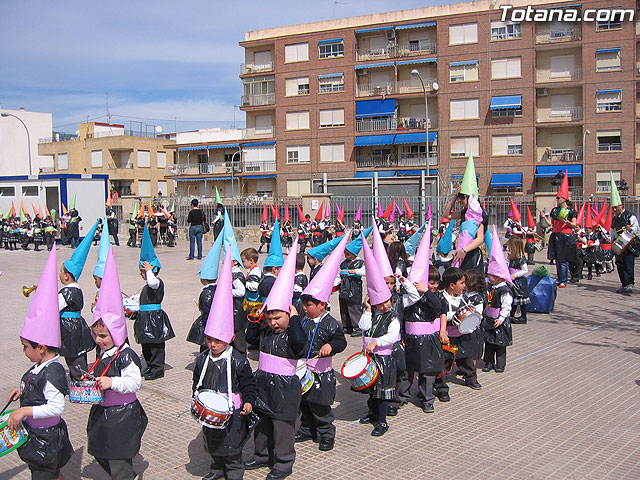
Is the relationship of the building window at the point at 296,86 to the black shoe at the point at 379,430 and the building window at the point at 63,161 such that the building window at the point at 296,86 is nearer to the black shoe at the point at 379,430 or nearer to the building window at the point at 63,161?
the building window at the point at 63,161

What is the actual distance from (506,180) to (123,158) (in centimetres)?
4028

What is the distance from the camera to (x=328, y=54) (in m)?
47.4

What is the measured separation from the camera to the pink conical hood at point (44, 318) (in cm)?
404

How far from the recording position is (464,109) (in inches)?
1725

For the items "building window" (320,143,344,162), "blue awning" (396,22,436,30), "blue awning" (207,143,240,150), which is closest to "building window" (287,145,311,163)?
"building window" (320,143,344,162)

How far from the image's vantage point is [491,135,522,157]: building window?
4322cm

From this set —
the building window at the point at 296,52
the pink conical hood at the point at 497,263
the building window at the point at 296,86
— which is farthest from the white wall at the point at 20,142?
the pink conical hood at the point at 497,263

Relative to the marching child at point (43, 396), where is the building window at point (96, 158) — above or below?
above

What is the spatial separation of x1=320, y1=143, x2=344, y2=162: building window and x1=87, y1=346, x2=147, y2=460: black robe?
4437 cm

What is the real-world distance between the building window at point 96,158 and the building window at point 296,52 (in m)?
26.6

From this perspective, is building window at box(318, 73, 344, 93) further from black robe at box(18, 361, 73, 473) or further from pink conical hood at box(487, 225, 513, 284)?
black robe at box(18, 361, 73, 473)

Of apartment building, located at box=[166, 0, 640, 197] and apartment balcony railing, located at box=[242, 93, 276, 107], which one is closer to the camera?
apartment building, located at box=[166, 0, 640, 197]

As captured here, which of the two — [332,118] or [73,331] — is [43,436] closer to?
[73,331]

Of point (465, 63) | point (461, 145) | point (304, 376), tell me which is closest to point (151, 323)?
point (304, 376)
